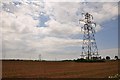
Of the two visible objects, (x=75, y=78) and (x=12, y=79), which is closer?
(x=12, y=79)

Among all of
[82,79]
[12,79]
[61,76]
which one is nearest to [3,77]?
[12,79]

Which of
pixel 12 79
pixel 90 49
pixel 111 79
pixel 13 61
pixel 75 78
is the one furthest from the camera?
pixel 90 49

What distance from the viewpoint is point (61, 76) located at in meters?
8.27

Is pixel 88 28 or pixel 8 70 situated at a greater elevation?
pixel 88 28

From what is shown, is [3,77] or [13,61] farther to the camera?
[13,61]

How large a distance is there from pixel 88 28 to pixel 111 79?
19.9 m

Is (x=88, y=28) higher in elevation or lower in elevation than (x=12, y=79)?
higher

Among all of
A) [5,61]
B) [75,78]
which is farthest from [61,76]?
[5,61]

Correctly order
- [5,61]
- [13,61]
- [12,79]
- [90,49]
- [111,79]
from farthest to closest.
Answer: [90,49] → [13,61] → [5,61] → [111,79] → [12,79]

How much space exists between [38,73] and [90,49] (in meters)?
19.3

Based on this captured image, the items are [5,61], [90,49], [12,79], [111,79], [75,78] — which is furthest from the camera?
[90,49]

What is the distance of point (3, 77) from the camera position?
7.79 metres

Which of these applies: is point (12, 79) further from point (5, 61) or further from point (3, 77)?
point (5, 61)

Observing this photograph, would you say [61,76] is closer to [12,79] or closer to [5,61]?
[12,79]
